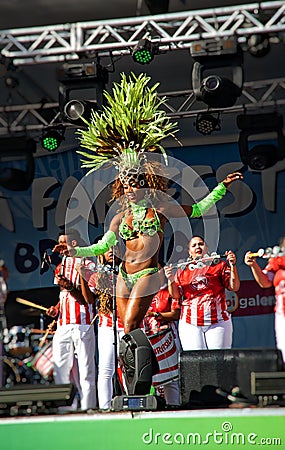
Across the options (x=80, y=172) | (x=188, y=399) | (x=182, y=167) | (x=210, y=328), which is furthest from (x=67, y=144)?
(x=188, y=399)

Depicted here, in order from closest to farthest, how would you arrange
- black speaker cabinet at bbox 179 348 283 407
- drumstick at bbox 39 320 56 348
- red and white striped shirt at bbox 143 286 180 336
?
1. black speaker cabinet at bbox 179 348 283 407
2. red and white striped shirt at bbox 143 286 180 336
3. drumstick at bbox 39 320 56 348

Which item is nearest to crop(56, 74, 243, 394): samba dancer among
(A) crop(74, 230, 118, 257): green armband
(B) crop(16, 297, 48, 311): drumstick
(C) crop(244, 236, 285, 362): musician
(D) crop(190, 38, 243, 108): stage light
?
(A) crop(74, 230, 118, 257): green armband

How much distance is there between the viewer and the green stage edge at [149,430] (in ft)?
17.3

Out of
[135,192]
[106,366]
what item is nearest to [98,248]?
[135,192]

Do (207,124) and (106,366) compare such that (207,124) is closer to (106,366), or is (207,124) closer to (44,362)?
(106,366)

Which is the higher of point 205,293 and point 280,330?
point 205,293

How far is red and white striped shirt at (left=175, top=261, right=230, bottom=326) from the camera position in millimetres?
7785

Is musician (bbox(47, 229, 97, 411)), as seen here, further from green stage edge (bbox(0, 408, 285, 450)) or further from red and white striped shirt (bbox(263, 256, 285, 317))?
green stage edge (bbox(0, 408, 285, 450))

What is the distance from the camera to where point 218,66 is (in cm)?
820

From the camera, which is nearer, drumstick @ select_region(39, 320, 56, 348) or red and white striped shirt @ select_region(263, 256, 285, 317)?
red and white striped shirt @ select_region(263, 256, 285, 317)

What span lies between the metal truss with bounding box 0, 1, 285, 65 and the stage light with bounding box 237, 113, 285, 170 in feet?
3.97

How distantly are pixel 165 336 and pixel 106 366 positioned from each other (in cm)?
69

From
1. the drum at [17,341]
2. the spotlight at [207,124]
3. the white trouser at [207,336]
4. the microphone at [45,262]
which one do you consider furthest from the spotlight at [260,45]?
the drum at [17,341]

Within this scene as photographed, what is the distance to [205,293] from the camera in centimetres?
785
